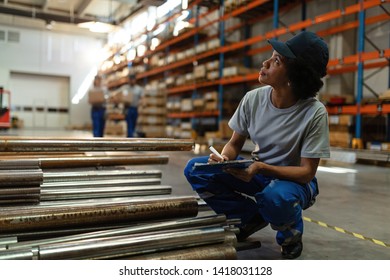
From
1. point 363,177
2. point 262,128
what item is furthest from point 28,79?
point 262,128

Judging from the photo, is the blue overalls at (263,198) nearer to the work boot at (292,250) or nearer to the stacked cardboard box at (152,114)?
the work boot at (292,250)

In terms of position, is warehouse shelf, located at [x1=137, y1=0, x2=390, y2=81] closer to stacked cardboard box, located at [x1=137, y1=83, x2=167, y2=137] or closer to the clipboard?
stacked cardboard box, located at [x1=137, y1=83, x2=167, y2=137]

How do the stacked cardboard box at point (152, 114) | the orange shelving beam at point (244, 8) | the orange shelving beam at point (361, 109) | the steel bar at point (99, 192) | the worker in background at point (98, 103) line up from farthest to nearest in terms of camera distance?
the stacked cardboard box at point (152, 114) → the orange shelving beam at point (244, 8) → the worker in background at point (98, 103) → the orange shelving beam at point (361, 109) → the steel bar at point (99, 192)

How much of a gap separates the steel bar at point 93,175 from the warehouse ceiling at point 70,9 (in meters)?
13.8

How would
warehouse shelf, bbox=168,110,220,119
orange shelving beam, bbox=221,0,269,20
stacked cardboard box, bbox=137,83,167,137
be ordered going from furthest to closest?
1. stacked cardboard box, bbox=137,83,167,137
2. warehouse shelf, bbox=168,110,220,119
3. orange shelving beam, bbox=221,0,269,20

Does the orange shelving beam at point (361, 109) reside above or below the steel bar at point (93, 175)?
above

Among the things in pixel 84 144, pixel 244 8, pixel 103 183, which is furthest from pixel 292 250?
pixel 244 8

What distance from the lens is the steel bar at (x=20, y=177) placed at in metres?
1.93

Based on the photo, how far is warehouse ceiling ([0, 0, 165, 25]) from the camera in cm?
1633

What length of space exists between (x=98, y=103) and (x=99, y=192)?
19.3 feet

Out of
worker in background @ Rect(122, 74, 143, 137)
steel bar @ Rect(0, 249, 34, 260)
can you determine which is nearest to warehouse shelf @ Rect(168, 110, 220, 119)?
worker in background @ Rect(122, 74, 143, 137)

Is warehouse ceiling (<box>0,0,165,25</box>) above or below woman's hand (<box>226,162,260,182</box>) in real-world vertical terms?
above

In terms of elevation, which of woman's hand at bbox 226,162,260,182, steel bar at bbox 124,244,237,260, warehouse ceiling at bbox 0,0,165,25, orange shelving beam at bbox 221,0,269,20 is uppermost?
warehouse ceiling at bbox 0,0,165,25

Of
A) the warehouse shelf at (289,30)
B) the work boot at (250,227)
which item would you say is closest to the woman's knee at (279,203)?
the work boot at (250,227)
